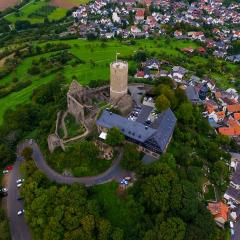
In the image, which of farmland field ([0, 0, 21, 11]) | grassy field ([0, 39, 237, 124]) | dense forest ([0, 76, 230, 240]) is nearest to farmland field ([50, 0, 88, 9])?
farmland field ([0, 0, 21, 11])

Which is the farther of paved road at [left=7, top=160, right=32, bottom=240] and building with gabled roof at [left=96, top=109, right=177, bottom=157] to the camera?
building with gabled roof at [left=96, top=109, right=177, bottom=157]

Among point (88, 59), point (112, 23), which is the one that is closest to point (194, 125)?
point (88, 59)

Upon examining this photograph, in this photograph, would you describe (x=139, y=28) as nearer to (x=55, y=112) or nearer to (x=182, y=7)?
(x=182, y=7)

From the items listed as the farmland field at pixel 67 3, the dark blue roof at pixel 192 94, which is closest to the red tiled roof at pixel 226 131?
the dark blue roof at pixel 192 94

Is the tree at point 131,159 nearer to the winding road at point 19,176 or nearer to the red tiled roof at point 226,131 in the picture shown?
the winding road at point 19,176

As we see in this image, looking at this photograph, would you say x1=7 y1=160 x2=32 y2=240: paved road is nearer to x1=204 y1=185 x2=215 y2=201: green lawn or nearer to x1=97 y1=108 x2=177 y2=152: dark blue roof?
x1=97 y1=108 x2=177 y2=152: dark blue roof

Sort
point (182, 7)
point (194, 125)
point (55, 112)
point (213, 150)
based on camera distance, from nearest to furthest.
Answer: point (213, 150), point (194, 125), point (55, 112), point (182, 7)
